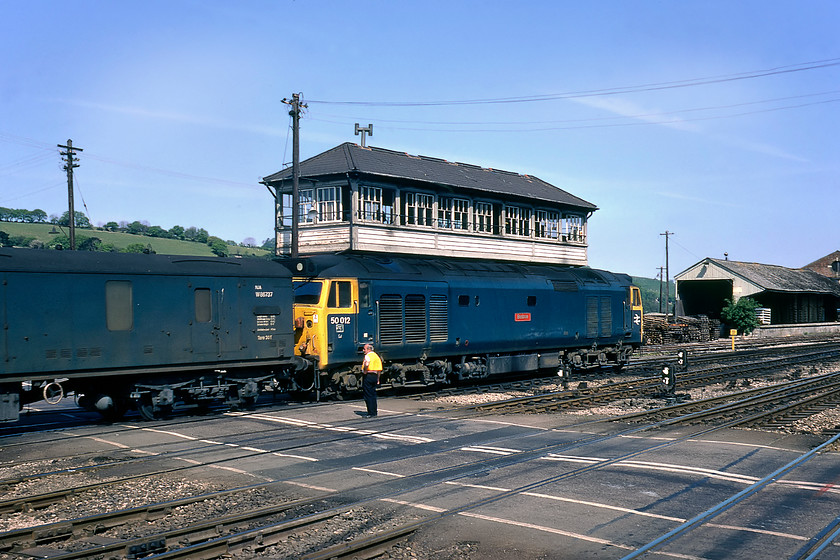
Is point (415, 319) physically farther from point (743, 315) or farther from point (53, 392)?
point (743, 315)

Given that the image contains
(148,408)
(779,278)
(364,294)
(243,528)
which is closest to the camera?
(243,528)

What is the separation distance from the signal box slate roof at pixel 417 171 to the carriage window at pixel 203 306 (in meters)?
13.6

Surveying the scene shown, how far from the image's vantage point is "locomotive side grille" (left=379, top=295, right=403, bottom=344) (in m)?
20.1

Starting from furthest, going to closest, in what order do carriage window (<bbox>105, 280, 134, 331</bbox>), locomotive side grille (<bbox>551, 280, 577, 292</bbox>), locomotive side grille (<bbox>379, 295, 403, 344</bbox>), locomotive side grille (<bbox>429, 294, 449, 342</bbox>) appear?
locomotive side grille (<bbox>551, 280, 577, 292</bbox>) → locomotive side grille (<bbox>429, 294, 449, 342</bbox>) → locomotive side grille (<bbox>379, 295, 403, 344</bbox>) → carriage window (<bbox>105, 280, 134, 331</bbox>)

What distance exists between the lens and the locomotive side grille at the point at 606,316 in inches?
1100

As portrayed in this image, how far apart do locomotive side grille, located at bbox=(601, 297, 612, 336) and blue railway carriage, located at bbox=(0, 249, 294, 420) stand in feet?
45.9

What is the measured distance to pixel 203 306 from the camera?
55.8ft

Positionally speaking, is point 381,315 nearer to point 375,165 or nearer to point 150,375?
point 150,375

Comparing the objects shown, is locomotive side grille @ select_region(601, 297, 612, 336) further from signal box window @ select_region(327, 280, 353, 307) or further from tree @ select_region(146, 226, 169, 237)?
tree @ select_region(146, 226, 169, 237)

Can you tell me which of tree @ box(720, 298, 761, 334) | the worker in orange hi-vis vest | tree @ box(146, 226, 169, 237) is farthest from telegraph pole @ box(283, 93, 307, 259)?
tree @ box(146, 226, 169, 237)

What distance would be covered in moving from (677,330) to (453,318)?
3381cm

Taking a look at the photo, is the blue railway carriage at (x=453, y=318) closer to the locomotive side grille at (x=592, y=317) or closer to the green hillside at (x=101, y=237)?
the locomotive side grille at (x=592, y=317)

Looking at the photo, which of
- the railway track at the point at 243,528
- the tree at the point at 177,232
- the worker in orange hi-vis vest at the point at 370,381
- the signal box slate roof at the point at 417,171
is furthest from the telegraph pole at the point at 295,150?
the tree at the point at 177,232

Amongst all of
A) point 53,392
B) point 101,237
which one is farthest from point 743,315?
point 101,237
